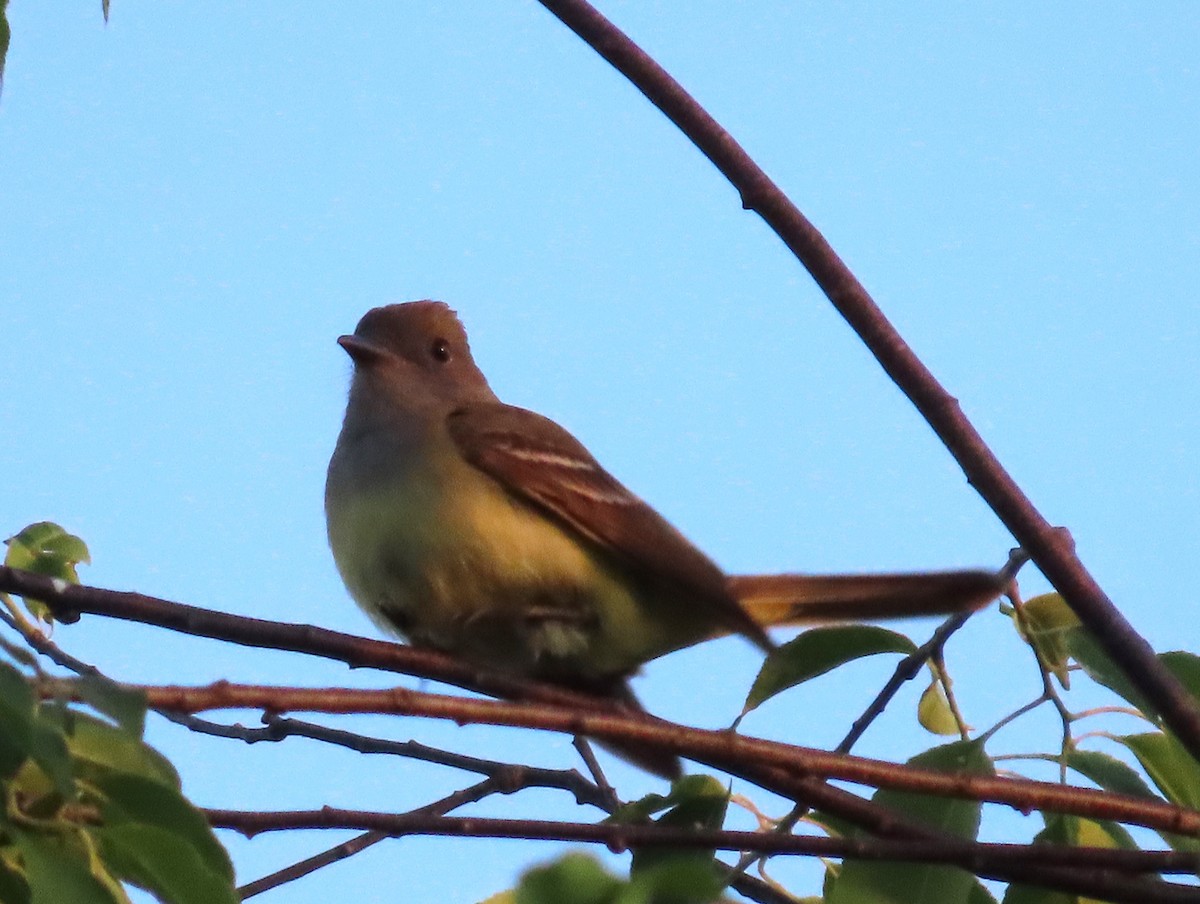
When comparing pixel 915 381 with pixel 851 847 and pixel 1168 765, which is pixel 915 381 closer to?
pixel 851 847

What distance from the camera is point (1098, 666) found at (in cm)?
371

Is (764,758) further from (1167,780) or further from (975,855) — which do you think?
(1167,780)

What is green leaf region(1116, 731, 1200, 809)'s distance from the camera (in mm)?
3672

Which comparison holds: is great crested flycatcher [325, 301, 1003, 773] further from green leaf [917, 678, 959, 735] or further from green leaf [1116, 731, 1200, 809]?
green leaf [1116, 731, 1200, 809]

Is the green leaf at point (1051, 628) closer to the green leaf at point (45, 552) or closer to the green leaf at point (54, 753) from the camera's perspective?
the green leaf at point (54, 753)

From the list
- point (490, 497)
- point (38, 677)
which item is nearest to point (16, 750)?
point (38, 677)

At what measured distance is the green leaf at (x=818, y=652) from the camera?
383 centimetres

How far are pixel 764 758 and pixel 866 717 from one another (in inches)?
23.1

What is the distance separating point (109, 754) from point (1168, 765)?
7.86 ft

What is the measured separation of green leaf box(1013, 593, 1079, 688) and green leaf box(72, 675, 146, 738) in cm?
222

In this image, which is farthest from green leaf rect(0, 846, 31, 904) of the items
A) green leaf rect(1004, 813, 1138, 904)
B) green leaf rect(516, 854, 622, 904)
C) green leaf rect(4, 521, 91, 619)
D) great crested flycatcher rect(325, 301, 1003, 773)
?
great crested flycatcher rect(325, 301, 1003, 773)

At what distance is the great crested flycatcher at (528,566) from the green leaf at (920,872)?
65.3 inches

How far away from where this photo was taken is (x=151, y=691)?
2.87 meters

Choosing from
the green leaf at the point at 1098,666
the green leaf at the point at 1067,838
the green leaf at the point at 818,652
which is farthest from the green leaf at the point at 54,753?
the green leaf at the point at 1098,666
